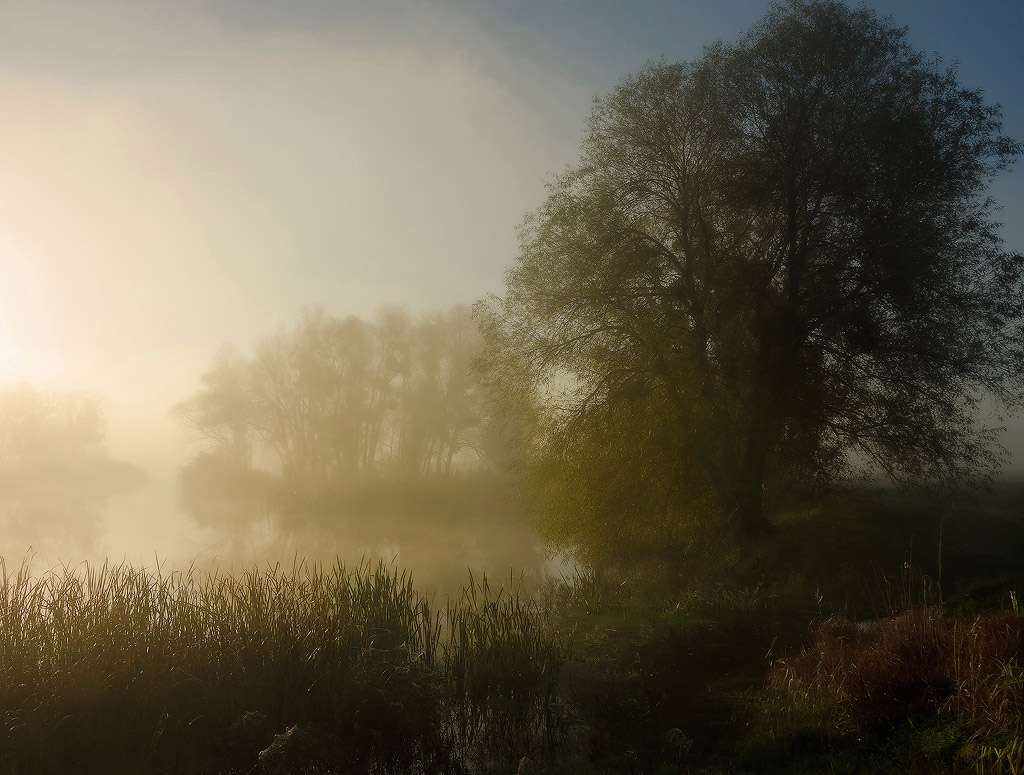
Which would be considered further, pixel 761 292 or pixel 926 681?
pixel 761 292

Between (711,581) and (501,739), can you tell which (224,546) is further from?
(501,739)

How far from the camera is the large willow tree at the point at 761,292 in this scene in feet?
48.1

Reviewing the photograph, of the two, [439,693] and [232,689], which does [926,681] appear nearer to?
[439,693]

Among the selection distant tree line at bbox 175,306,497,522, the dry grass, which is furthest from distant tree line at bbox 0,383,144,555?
the dry grass

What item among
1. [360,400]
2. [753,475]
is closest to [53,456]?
[360,400]

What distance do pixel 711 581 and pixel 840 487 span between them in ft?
19.1

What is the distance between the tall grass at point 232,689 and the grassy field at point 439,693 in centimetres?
2

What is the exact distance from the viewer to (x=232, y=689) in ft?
22.4

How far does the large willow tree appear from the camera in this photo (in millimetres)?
14648

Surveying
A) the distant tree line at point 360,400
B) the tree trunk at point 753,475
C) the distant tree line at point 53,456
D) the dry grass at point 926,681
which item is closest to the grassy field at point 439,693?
the dry grass at point 926,681

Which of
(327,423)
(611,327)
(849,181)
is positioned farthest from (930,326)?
(327,423)

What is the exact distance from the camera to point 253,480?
158 ft

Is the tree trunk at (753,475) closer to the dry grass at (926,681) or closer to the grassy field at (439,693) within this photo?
the grassy field at (439,693)

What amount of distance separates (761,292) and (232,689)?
44.7ft
